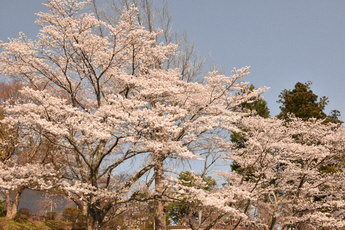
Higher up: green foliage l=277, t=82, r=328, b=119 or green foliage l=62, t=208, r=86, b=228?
green foliage l=277, t=82, r=328, b=119

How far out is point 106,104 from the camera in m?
10.6

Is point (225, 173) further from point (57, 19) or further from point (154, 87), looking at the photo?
point (57, 19)

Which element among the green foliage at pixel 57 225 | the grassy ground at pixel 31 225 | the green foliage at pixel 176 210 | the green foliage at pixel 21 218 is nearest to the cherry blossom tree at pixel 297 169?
the green foliage at pixel 176 210

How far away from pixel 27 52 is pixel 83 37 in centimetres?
183

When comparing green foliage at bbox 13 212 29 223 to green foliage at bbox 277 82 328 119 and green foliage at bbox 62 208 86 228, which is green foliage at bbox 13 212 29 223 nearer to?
green foliage at bbox 62 208 86 228

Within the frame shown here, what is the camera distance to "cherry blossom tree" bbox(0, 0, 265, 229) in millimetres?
8469

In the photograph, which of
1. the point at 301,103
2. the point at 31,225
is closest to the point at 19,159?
the point at 31,225

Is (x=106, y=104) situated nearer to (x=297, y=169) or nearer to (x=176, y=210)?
(x=297, y=169)

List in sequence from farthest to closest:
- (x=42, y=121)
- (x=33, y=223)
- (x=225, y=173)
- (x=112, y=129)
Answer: (x=33, y=223) < (x=225, y=173) < (x=112, y=129) < (x=42, y=121)

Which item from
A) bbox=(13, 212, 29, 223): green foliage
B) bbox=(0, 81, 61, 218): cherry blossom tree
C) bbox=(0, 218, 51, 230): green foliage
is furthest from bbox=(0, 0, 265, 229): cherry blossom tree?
bbox=(13, 212, 29, 223): green foliage

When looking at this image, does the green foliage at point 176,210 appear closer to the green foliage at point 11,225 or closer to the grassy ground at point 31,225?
the grassy ground at point 31,225

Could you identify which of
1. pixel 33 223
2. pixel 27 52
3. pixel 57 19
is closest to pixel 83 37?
pixel 57 19

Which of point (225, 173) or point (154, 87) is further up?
point (154, 87)

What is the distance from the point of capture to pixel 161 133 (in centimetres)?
880
